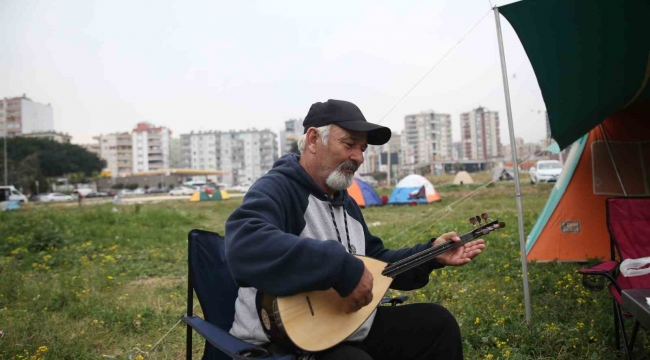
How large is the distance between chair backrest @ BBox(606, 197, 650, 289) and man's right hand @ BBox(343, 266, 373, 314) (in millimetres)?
2903

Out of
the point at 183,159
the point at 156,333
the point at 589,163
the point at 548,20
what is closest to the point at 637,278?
the point at 548,20

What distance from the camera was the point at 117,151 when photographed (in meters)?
122

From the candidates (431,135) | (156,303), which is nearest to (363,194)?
(156,303)

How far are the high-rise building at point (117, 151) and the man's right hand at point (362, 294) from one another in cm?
12962

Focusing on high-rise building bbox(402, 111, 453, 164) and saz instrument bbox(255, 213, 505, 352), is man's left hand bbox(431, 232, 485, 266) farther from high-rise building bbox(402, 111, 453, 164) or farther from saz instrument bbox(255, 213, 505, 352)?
high-rise building bbox(402, 111, 453, 164)

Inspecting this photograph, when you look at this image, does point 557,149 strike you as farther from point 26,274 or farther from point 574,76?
point 26,274

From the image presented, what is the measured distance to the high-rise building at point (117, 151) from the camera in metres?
122

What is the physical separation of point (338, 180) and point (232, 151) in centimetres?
12934

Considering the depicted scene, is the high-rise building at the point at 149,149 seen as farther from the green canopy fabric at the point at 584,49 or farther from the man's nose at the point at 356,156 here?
the man's nose at the point at 356,156

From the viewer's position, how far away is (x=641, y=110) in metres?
5.30

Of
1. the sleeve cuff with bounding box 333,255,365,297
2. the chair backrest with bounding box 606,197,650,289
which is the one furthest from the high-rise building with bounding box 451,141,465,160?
the sleeve cuff with bounding box 333,255,365,297

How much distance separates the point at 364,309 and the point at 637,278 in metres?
2.67

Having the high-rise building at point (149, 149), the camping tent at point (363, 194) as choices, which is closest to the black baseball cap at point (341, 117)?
the camping tent at point (363, 194)

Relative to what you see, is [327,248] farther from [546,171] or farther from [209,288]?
[546,171]
